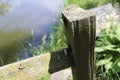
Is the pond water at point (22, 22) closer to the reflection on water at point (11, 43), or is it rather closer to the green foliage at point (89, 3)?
the reflection on water at point (11, 43)

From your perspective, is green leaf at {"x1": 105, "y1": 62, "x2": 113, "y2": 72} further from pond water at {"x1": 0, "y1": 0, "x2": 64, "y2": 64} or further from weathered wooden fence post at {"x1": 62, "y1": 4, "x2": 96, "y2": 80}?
pond water at {"x1": 0, "y1": 0, "x2": 64, "y2": 64}

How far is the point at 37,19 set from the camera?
7406mm

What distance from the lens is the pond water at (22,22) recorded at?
6.47 meters

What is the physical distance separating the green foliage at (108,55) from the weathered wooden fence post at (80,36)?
4.61ft

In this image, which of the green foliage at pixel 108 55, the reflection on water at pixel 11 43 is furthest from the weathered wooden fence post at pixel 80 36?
the reflection on water at pixel 11 43

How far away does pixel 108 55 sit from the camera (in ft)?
12.2

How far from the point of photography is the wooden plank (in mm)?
1823

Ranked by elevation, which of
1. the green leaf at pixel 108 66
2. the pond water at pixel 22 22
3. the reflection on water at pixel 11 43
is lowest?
the reflection on water at pixel 11 43

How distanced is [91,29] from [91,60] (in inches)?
11.4

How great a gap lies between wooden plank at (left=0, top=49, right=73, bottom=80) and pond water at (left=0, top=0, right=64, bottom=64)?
382cm

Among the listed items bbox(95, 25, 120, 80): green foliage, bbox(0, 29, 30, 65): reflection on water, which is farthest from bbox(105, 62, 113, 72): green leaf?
bbox(0, 29, 30, 65): reflection on water

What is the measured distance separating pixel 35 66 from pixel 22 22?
5.66 metres

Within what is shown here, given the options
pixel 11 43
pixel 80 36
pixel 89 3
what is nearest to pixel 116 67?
pixel 80 36

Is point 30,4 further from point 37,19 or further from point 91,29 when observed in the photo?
point 91,29
